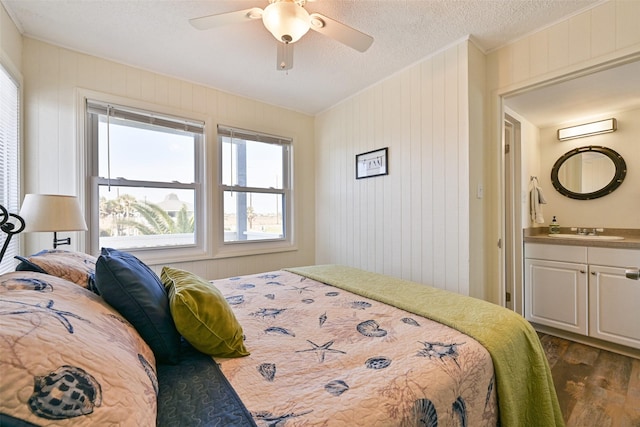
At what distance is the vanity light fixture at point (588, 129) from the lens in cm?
294

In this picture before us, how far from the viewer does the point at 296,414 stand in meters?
0.71

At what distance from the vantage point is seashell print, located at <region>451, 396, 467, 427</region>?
2.91 feet

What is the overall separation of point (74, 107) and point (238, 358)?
2.44m

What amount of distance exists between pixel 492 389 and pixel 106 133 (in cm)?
312

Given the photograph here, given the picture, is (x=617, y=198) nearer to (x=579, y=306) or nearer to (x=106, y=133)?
(x=579, y=306)

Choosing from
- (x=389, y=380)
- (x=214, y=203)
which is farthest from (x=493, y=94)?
(x=214, y=203)

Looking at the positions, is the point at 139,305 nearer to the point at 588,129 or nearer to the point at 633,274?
the point at 633,274

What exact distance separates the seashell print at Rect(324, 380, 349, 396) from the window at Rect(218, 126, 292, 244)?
2.45 meters

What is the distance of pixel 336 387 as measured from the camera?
820 millimetres

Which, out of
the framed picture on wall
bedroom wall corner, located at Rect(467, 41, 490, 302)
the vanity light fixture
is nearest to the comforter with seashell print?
bedroom wall corner, located at Rect(467, 41, 490, 302)

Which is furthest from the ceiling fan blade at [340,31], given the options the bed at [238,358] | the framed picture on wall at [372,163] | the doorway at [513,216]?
the doorway at [513,216]

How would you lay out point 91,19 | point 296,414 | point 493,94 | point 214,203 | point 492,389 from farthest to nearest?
point 214,203
point 493,94
point 91,19
point 492,389
point 296,414

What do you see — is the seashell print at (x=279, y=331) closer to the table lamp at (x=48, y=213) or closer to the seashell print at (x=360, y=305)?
the seashell print at (x=360, y=305)

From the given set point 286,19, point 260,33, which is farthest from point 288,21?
point 260,33
